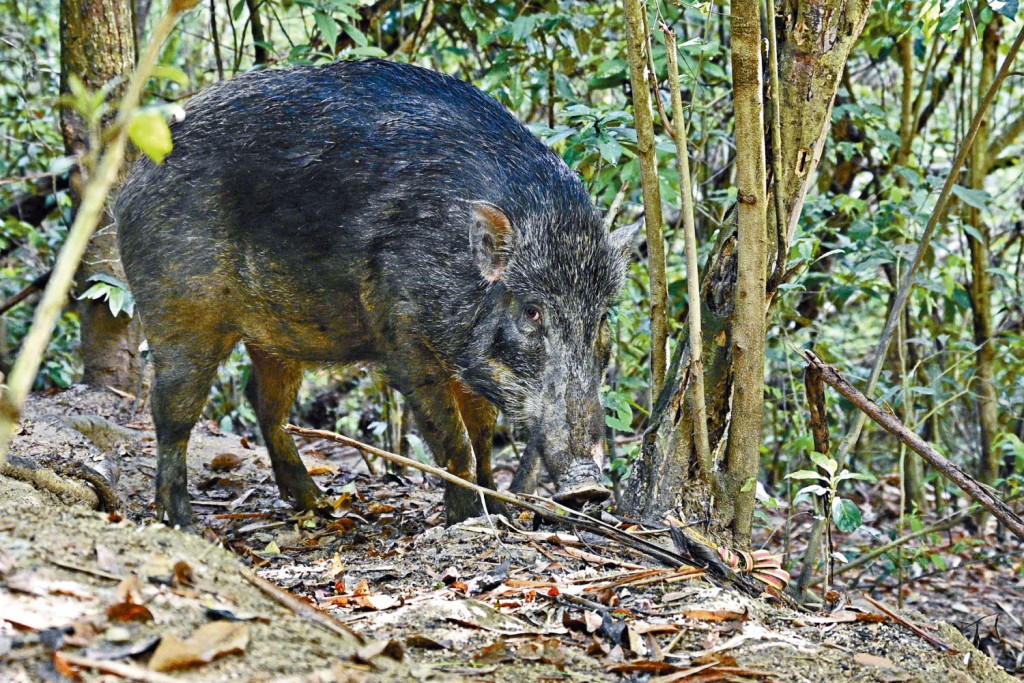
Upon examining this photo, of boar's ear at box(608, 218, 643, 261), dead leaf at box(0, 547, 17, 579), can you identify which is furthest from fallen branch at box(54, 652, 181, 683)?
boar's ear at box(608, 218, 643, 261)

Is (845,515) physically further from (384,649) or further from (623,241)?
(384,649)

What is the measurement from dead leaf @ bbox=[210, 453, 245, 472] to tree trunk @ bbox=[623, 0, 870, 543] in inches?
106

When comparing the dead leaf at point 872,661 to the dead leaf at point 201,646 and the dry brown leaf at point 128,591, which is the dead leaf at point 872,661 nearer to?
the dead leaf at point 201,646

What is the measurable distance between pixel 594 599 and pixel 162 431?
8.18 ft

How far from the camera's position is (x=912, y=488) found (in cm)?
656

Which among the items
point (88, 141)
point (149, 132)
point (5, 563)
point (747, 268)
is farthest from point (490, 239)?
point (88, 141)

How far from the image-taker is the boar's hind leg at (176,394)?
15.3 feet

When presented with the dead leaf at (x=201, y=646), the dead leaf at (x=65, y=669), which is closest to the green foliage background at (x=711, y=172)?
the dead leaf at (x=201, y=646)

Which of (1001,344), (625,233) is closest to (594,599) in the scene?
(625,233)

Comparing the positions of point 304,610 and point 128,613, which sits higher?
point 128,613

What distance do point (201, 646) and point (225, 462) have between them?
3.88 m

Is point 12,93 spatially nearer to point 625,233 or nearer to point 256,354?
point 256,354

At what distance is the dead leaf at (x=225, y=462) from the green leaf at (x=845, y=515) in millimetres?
3316

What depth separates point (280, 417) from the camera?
16.9ft
